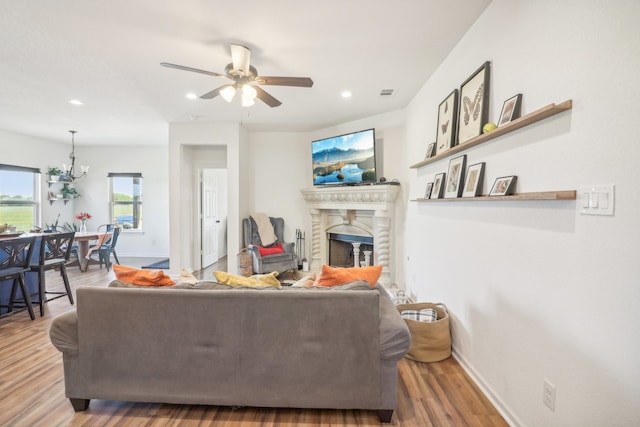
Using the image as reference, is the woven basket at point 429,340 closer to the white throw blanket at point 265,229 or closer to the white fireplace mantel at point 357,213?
the white fireplace mantel at point 357,213

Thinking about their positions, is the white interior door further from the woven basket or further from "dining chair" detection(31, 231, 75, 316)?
the woven basket

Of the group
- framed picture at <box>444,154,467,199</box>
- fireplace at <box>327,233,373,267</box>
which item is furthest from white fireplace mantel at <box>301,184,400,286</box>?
framed picture at <box>444,154,467,199</box>

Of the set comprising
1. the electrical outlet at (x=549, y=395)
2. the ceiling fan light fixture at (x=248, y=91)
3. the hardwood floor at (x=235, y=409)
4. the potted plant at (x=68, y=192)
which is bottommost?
the hardwood floor at (x=235, y=409)

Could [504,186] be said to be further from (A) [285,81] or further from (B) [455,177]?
(A) [285,81]

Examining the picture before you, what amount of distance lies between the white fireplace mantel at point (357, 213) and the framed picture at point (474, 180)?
1890mm

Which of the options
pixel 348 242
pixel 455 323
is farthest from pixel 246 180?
pixel 455 323

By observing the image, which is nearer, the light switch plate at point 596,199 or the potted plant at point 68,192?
the light switch plate at point 596,199

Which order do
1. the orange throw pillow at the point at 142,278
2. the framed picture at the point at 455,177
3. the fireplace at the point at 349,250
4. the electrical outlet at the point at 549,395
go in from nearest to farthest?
the electrical outlet at the point at 549,395, the orange throw pillow at the point at 142,278, the framed picture at the point at 455,177, the fireplace at the point at 349,250

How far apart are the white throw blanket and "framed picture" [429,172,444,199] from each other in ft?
9.71

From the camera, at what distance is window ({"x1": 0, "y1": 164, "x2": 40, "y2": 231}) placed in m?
5.47

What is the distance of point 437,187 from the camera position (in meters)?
2.73

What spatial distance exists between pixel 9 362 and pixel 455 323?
11.8 feet

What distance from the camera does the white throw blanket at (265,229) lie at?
5.02 meters

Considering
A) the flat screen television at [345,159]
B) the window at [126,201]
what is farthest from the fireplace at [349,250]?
the window at [126,201]
